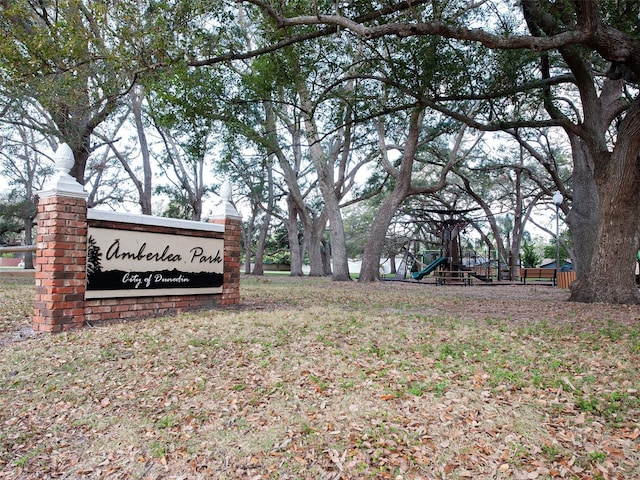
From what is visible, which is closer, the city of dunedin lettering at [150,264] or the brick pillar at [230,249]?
the city of dunedin lettering at [150,264]

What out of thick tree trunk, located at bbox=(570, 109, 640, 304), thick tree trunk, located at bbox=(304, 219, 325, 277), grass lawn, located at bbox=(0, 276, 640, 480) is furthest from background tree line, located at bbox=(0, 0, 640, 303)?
thick tree trunk, located at bbox=(304, 219, 325, 277)

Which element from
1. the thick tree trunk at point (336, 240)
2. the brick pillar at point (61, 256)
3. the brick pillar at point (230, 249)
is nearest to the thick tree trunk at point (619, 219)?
the brick pillar at point (230, 249)

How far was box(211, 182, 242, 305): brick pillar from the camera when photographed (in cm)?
778

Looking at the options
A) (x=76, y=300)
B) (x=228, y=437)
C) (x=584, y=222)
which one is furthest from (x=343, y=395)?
(x=584, y=222)

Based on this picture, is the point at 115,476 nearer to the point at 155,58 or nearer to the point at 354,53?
the point at 155,58

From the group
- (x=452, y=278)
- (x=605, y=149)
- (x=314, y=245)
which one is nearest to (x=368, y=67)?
(x=605, y=149)

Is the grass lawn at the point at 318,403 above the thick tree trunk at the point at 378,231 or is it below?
below

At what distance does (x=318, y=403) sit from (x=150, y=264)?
3.77m

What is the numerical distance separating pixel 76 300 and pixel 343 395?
362 centimetres

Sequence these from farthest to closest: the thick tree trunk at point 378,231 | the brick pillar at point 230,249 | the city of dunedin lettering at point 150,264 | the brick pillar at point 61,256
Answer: the thick tree trunk at point 378,231 → the brick pillar at point 230,249 → the city of dunedin lettering at point 150,264 → the brick pillar at point 61,256

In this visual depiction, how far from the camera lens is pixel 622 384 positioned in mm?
3912

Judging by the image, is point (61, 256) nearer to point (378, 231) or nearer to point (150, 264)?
point (150, 264)

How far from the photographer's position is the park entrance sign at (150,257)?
5.88 meters

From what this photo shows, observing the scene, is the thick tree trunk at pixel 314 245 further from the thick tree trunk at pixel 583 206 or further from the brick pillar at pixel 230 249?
the brick pillar at pixel 230 249
